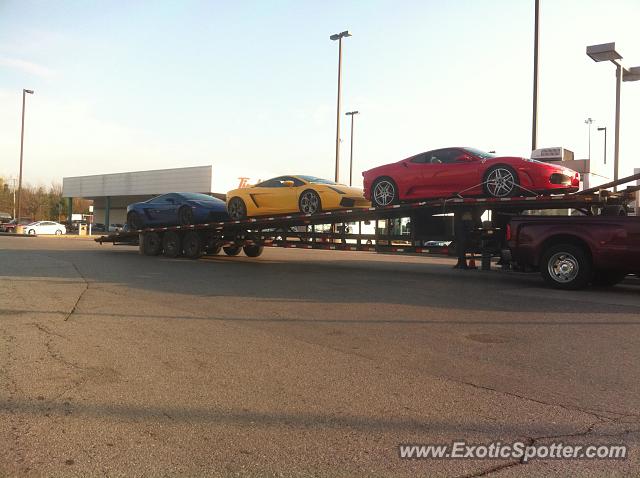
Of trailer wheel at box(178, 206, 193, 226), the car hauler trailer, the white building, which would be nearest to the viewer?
the car hauler trailer

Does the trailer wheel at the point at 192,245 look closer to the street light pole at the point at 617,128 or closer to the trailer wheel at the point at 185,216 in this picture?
the trailer wheel at the point at 185,216

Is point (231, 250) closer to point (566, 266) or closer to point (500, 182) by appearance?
point (500, 182)

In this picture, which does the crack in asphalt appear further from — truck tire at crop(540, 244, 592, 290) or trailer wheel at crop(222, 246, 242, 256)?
truck tire at crop(540, 244, 592, 290)

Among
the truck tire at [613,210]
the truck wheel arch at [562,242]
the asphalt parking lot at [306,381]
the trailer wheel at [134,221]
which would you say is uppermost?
the truck tire at [613,210]

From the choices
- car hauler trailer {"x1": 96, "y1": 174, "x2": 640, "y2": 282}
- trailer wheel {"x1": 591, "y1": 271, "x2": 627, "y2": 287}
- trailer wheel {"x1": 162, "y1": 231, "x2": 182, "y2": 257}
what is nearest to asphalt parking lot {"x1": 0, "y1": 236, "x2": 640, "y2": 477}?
trailer wheel {"x1": 591, "y1": 271, "x2": 627, "y2": 287}

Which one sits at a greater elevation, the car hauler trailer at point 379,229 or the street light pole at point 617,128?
the street light pole at point 617,128

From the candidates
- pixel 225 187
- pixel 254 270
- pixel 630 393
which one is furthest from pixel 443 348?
pixel 225 187

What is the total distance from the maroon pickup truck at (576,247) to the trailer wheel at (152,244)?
1246 centimetres

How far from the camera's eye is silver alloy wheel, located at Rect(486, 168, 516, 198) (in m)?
11.2

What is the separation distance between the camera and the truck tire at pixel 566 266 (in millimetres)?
10211

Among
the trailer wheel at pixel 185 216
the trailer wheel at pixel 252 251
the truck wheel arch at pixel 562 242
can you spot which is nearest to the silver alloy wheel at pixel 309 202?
the trailer wheel at pixel 185 216

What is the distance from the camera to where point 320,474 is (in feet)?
9.83

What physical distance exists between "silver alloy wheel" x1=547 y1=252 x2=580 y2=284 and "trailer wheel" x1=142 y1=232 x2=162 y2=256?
43.7 feet

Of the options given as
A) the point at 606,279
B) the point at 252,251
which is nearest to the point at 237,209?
the point at 252,251
